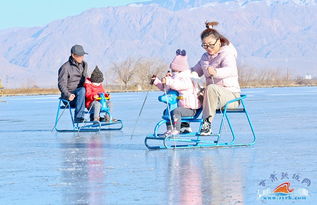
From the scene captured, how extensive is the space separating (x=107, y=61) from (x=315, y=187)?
191394 millimetres

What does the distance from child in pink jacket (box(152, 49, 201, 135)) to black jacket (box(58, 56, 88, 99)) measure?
4041mm

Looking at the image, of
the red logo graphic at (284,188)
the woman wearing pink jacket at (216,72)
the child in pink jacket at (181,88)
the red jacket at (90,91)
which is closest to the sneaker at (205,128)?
→ the woman wearing pink jacket at (216,72)

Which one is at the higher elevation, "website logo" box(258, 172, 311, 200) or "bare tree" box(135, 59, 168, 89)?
"website logo" box(258, 172, 311, 200)

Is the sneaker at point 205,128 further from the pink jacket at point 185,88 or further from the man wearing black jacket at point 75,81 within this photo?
the man wearing black jacket at point 75,81

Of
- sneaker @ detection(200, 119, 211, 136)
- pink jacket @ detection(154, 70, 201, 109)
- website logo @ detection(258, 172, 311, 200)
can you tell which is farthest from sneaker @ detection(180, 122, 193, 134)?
website logo @ detection(258, 172, 311, 200)

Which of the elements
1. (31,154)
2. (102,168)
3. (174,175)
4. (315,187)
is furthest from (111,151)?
→ (315,187)

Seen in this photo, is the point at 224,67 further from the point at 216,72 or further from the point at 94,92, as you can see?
the point at 94,92

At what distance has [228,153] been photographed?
9219mm

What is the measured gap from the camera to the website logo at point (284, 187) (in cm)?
597

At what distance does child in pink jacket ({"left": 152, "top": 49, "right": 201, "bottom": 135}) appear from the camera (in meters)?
10.2

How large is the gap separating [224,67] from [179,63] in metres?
0.56

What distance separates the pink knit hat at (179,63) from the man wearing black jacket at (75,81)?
3889 millimetres

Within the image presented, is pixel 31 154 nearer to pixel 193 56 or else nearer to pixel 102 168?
pixel 102 168

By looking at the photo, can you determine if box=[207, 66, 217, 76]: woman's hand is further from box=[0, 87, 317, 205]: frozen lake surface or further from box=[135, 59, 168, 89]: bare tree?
box=[135, 59, 168, 89]: bare tree
